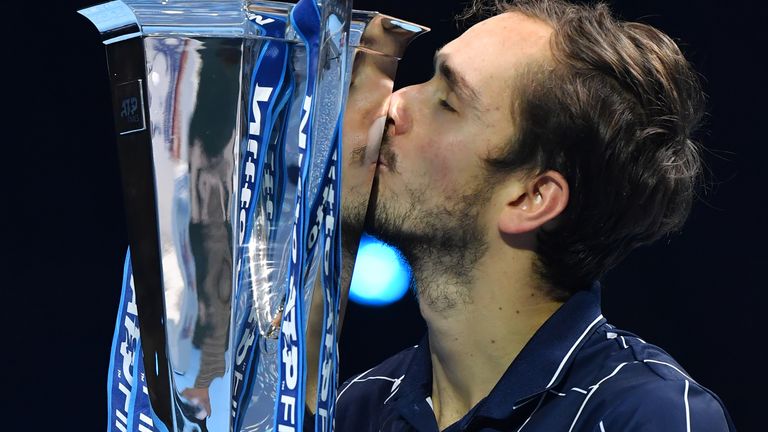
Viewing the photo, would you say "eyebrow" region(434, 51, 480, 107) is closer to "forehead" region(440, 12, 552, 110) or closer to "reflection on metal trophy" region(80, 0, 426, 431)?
"forehead" region(440, 12, 552, 110)

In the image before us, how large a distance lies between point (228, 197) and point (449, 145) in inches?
17.3

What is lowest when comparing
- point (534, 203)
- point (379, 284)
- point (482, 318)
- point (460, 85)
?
point (379, 284)

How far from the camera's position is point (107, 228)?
2.11 meters

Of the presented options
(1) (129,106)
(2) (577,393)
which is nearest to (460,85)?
(2) (577,393)

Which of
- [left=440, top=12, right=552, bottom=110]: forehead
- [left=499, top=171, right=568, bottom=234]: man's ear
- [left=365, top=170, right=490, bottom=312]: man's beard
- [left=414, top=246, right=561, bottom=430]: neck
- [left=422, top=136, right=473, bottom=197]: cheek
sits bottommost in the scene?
[left=414, top=246, right=561, bottom=430]: neck

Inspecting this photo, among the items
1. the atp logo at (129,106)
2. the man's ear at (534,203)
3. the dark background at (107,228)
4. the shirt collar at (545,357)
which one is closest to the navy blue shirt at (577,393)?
the shirt collar at (545,357)

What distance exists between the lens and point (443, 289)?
4.23ft

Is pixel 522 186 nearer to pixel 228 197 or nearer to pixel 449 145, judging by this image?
pixel 449 145

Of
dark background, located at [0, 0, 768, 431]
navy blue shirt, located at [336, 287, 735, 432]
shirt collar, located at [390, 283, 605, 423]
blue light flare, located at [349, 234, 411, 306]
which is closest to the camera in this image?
navy blue shirt, located at [336, 287, 735, 432]

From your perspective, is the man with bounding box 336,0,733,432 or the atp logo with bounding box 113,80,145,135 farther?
the man with bounding box 336,0,733,432

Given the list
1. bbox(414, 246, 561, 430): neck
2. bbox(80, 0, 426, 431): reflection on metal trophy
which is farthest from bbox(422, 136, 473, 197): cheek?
bbox(80, 0, 426, 431): reflection on metal trophy

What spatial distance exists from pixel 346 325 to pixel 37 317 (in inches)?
25.3

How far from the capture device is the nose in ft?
4.06

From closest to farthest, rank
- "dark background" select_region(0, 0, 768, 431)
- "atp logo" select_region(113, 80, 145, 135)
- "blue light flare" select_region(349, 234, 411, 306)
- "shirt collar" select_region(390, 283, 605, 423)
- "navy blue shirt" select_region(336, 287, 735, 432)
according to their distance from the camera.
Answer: "atp logo" select_region(113, 80, 145, 135) < "navy blue shirt" select_region(336, 287, 735, 432) < "shirt collar" select_region(390, 283, 605, 423) < "dark background" select_region(0, 0, 768, 431) < "blue light flare" select_region(349, 234, 411, 306)
